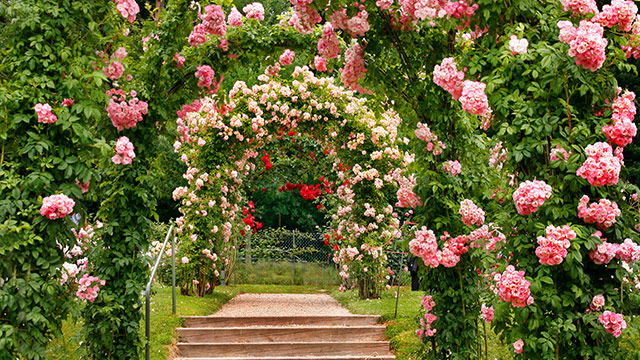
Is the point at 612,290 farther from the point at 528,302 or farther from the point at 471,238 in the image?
the point at 471,238

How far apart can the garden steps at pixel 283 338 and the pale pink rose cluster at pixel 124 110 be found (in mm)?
2614

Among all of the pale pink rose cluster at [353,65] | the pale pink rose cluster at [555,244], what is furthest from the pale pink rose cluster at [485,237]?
the pale pink rose cluster at [353,65]

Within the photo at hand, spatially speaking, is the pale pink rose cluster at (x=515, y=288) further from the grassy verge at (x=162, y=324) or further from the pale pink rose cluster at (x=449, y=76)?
the grassy verge at (x=162, y=324)

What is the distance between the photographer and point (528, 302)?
2.52m

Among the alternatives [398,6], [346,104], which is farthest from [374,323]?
[398,6]

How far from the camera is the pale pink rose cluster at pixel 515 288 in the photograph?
251cm

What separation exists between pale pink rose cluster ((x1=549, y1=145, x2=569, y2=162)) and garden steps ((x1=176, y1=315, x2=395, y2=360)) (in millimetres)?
3684

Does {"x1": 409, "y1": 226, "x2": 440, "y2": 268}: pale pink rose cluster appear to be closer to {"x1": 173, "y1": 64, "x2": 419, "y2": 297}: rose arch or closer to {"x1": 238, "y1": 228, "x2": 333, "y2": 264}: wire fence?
{"x1": 173, "y1": 64, "x2": 419, "y2": 297}: rose arch

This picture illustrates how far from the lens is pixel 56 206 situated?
288 cm

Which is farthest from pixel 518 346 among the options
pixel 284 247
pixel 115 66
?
pixel 284 247

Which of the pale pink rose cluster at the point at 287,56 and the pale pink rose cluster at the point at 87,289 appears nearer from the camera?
the pale pink rose cluster at the point at 87,289

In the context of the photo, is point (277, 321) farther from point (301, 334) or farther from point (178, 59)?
point (178, 59)

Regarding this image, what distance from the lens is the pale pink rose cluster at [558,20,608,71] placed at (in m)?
2.42

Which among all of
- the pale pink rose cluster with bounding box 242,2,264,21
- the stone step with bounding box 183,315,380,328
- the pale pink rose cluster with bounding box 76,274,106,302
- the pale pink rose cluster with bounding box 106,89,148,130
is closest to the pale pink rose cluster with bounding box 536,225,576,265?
the pale pink rose cluster with bounding box 106,89,148,130
